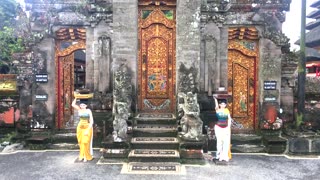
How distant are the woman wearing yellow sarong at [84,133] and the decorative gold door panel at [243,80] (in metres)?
4.82

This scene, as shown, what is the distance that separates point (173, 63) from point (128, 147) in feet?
11.1

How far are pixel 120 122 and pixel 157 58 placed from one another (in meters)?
2.90

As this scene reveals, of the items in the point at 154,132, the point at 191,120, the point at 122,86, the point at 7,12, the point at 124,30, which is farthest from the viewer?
the point at 7,12

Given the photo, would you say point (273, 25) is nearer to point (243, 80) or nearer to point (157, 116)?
point (243, 80)

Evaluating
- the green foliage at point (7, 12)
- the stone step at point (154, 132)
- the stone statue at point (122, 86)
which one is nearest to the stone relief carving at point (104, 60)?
the stone statue at point (122, 86)

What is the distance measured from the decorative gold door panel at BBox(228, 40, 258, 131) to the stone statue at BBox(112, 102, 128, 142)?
152 inches

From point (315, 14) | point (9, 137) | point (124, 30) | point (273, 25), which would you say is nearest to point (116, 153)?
point (124, 30)

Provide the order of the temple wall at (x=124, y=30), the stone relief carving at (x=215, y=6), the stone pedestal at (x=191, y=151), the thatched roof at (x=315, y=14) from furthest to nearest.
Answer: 1. the thatched roof at (x=315, y=14)
2. the stone relief carving at (x=215, y=6)
3. the temple wall at (x=124, y=30)
4. the stone pedestal at (x=191, y=151)

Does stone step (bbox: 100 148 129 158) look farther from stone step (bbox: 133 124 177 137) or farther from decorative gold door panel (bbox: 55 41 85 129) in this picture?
decorative gold door panel (bbox: 55 41 85 129)

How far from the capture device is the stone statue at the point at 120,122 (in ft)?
24.9

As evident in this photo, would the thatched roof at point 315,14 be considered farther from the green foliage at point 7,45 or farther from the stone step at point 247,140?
the green foliage at point 7,45

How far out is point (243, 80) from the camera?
31.0ft

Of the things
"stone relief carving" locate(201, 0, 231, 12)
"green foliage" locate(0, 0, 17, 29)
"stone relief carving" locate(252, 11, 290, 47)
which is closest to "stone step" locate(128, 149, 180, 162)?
"stone relief carving" locate(201, 0, 231, 12)

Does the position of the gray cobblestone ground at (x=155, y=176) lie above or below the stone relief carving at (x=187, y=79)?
below
